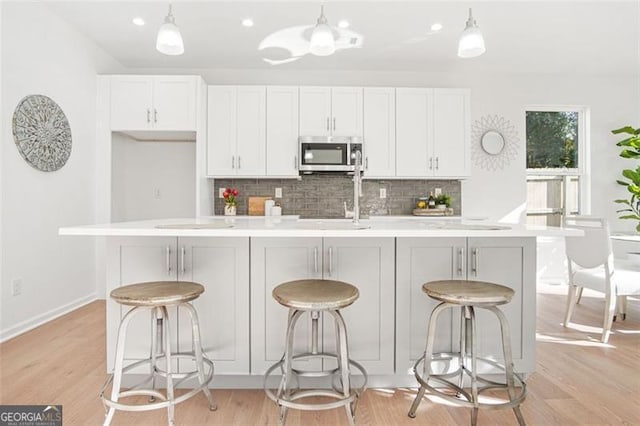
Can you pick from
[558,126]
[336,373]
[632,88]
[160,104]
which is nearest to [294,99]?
[160,104]

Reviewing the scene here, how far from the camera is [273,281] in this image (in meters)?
1.98

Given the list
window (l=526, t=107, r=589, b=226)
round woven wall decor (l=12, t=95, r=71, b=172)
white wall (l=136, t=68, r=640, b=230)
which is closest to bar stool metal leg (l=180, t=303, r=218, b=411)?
round woven wall decor (l=12, t=95, r=71, b=172)

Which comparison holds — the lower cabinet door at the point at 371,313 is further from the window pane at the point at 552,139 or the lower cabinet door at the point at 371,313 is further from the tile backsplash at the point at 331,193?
the window pane at the point at 552,139

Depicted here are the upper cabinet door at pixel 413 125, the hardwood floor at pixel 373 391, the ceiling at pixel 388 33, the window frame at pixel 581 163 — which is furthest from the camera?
the window frame at pixel 581 163

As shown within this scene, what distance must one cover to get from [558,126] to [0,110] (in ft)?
19.8

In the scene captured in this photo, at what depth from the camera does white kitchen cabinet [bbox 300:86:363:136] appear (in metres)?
4.15

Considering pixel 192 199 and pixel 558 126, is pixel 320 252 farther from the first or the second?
pixel 558 126

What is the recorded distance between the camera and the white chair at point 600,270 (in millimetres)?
2818

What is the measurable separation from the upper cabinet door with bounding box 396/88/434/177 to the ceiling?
1.41 ft

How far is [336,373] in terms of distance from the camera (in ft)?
6.47

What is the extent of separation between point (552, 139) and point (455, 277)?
396cm

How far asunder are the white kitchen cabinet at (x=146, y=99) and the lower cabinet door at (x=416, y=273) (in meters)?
3.07

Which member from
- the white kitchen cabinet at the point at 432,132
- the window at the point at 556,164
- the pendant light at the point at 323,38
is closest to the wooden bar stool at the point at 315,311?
the pendant light at the point at 323,38

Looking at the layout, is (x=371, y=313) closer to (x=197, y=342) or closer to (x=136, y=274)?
(x=197, y=342)
